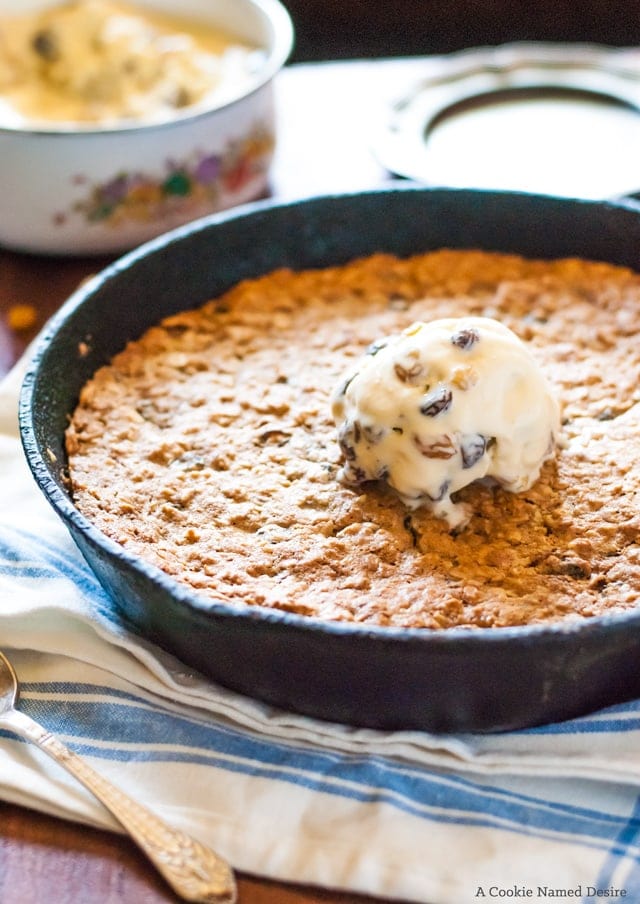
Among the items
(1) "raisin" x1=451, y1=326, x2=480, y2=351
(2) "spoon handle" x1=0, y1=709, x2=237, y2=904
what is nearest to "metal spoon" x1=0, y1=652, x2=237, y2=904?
(2) "spoon handle" x1=0, y1=709, x2=237, y2=904

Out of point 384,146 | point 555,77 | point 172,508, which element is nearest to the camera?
point 172,508

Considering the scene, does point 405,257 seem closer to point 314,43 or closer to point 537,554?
point 537,554

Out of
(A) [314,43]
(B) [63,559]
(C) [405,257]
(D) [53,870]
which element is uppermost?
(A) [314,43]

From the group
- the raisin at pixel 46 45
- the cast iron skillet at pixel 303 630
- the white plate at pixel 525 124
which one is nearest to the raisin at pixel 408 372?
the cast iron skillet at pixel 303 630

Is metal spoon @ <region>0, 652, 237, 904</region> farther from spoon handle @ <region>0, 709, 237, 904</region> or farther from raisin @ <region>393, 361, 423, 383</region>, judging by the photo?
raisin @ <region>393, 361, 423, 383</region>

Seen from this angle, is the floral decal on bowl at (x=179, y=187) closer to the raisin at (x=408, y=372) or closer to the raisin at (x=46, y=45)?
the raisin at (x=46, y=45)

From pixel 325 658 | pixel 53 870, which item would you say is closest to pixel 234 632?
pixel 325 658

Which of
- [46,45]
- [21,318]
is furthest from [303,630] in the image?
[46,45]
